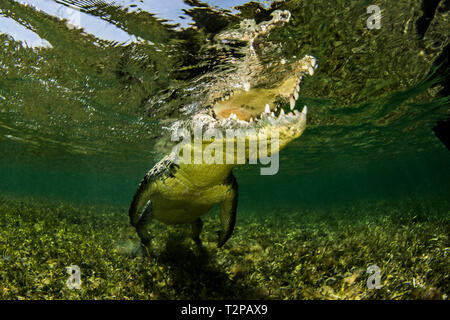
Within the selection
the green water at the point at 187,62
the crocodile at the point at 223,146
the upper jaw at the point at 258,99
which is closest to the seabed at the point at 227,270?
the green water at the point at 187,62

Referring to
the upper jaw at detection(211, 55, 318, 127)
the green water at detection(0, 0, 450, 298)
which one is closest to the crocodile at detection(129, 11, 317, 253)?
the upper jaw at detection(211, 55, 318, 127)

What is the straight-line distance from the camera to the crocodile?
3166 millimetres

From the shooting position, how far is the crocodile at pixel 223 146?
317cm

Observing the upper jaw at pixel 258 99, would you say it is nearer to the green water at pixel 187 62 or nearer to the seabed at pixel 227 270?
the green water at pixel 187 62

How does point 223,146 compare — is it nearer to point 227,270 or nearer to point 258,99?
point 258,99

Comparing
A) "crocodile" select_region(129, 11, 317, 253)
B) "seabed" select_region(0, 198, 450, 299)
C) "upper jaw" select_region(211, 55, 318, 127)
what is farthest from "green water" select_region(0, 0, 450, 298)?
"upper jaw" select_region(211, 55, 318, 127)

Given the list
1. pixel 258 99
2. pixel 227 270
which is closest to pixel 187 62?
pixel 258 99

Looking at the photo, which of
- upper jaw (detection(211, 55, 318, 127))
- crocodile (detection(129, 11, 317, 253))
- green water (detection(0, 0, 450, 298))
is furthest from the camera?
green water (detection(0, 0, 450, 298))

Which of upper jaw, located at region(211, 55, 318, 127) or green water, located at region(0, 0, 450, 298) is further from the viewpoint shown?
green water, located at region(0, 0, 450, 298)

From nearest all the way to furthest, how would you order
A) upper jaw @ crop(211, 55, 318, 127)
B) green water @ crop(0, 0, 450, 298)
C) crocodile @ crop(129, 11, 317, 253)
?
crocodile @ crop(129, 11, 317, 253) → upper jaw @ crop(211, 55, 318, 127) → green water @ crop(0, 0, 450, 298)

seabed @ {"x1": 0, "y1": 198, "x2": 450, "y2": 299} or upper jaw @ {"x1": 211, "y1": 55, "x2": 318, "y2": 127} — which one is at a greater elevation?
upper jaw @ {"x1": 211, "y1": 55, "x2": 318, "y2": 127}

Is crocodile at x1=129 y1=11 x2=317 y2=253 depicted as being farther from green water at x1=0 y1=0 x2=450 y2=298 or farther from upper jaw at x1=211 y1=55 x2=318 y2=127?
green water at x1=0 y1=0 x2=450 y2=298

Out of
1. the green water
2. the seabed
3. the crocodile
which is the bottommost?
the seabed
